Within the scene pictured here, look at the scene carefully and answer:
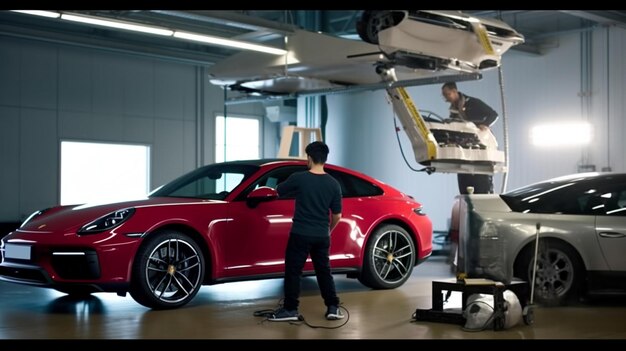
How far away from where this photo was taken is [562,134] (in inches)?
554

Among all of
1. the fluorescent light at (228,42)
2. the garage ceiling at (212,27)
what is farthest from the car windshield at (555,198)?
the garage ceiling at (212,27)

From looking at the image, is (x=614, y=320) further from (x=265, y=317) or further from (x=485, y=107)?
(x=485, y=107)

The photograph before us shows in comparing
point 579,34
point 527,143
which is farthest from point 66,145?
point 579,34

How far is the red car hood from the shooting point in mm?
6496

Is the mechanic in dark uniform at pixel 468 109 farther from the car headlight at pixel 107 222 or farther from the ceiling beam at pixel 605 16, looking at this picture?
the car headlight at pixel 107 222

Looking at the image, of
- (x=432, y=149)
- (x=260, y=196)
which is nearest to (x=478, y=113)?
(x=432, y=149)

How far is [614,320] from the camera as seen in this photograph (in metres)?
6.28

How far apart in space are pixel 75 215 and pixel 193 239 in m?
0.98

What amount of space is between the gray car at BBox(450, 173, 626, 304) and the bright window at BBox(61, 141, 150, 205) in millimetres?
10902

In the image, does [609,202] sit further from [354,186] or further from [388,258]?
[354,186]

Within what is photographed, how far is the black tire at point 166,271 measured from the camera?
21.1 feet

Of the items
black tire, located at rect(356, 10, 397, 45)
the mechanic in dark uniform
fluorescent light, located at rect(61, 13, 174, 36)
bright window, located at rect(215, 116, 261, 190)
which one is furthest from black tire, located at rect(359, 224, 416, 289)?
bright window, located at rect(215, 116, 261, 190)

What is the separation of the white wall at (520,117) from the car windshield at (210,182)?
7.85m
